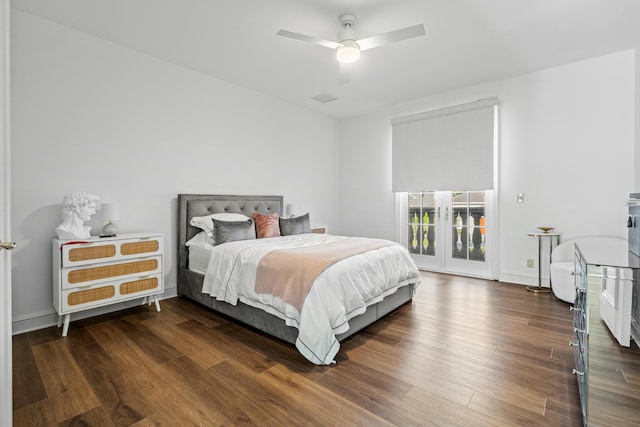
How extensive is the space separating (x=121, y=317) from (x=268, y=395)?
207 centimetres

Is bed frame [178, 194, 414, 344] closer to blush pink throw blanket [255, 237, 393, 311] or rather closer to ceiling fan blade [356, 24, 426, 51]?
blush pink throw blanket [255, 237, 393, 311]

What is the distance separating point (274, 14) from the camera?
2.73 meters

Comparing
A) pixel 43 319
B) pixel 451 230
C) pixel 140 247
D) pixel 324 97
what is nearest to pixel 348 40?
pixel 324 97

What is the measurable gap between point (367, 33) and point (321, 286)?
2.42 metres

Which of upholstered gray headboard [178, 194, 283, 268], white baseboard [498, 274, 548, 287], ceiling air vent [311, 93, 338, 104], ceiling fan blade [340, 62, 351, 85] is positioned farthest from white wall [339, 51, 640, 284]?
upholstered gray headboard [178, 194, 283, 268]

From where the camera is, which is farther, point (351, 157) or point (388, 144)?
point (351, 157)

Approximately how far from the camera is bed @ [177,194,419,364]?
227 cm

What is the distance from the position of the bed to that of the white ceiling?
1.68 m

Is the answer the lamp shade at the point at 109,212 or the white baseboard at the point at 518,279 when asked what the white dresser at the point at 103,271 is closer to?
the lamp shade at the point at 109,212

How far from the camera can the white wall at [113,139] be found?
271 cm

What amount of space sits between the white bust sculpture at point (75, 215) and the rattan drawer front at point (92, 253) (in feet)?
0.50

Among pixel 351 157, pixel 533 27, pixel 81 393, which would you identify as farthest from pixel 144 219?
pixel 533 27

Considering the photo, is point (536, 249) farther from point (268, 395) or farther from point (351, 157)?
point (268, 395)

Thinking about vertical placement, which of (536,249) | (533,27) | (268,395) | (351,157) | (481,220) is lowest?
(268,395)
